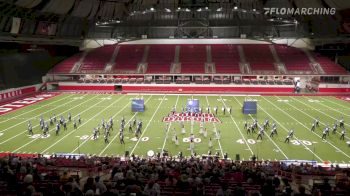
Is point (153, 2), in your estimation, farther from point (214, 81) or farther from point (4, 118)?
point (4, 118)

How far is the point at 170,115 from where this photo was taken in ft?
91.1

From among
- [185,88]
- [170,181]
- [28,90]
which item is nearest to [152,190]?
[170,181]

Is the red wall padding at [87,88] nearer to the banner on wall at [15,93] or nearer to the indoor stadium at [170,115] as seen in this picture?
the indoor stadium at [170,115]

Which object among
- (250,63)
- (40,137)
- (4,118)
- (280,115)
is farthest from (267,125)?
(250,63)

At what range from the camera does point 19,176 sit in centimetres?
977

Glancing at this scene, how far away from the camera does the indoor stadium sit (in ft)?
32.7

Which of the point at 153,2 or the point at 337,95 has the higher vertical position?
the point at 153,2

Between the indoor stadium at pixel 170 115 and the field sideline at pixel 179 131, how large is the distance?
0.38 feet

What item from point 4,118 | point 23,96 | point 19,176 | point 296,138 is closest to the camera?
point 19,176

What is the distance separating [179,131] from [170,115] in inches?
198

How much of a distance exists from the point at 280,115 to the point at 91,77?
99.9ft

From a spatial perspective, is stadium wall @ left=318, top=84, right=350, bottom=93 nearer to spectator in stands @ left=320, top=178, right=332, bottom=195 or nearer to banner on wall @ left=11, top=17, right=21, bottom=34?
spectator in stands @ left=320, top=178, right=332, bottom=195

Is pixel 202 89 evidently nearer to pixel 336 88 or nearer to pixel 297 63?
pixel 297 63

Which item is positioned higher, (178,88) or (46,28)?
(46,28)
